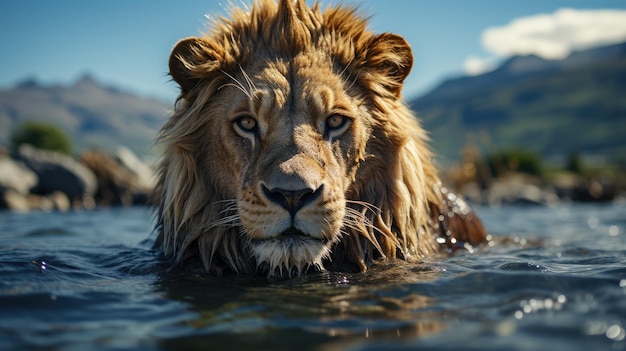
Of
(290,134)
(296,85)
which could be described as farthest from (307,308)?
(296,85)

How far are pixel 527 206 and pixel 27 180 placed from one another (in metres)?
16.3

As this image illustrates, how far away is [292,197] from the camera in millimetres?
4082

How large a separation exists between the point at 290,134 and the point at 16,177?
48.7 feet

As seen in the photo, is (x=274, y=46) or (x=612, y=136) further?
(x=612, y=136)

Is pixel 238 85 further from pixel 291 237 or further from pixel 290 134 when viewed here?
pixel 291 237

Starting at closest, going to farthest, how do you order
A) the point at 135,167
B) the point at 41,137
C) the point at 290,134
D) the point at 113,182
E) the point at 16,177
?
the point at 290,134
the point at 16,177
the point at 113,182
the point at 135,167
the point at 41,137

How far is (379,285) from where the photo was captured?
4.27 metres

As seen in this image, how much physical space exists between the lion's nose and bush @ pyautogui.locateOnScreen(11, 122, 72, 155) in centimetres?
3807

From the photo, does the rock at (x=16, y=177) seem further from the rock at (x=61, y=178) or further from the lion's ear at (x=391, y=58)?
the lion's ear at (x=391, y=58)

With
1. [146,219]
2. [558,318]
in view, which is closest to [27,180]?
[146,219]

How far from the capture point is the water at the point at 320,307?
9.78 ft

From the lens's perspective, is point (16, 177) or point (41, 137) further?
point (41, 137)

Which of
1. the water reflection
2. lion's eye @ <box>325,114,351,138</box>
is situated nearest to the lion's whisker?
lion's eye @ <box>325,114,351,138</box>

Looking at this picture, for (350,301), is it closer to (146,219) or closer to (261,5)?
(261,5)
